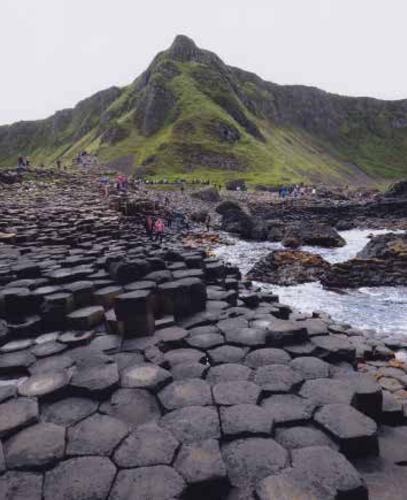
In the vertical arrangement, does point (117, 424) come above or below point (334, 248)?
above

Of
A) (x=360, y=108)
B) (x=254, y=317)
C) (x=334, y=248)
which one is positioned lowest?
(x=334, y=248)

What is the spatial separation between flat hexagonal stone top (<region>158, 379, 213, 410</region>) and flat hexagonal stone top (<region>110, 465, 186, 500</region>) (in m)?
0.91

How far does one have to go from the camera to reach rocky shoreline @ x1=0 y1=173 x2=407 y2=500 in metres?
3.12

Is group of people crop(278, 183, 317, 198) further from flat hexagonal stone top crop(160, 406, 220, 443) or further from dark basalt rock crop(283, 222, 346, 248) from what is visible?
flat hexagonal stone top crop(160, 406, 220, 443)

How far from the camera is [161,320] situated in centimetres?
638

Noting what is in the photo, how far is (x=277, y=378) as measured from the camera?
4.62 metres

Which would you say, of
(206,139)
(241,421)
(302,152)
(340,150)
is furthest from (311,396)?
(340,150)

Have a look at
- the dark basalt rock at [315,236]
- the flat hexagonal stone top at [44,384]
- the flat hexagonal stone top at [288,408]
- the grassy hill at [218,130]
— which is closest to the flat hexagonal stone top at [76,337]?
the flat hexagonal stone top at [44,384]

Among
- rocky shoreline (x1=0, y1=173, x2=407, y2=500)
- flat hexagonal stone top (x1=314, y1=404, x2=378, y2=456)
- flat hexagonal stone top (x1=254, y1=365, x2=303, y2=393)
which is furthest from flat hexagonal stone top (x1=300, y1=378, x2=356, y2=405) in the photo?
flat hexagonal stone top (x1=314, y1=404, x2=378, y2=456)

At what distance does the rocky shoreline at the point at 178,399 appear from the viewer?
10.2 ft

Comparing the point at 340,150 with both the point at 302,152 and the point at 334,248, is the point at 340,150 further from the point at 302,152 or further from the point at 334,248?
the point at 334,248

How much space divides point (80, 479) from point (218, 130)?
10024 cm

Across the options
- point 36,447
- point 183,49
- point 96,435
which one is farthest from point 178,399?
point 183,49

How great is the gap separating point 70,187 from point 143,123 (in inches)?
2926
